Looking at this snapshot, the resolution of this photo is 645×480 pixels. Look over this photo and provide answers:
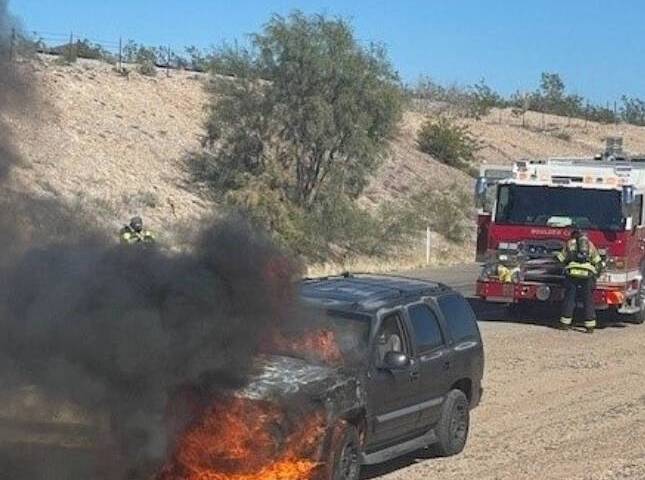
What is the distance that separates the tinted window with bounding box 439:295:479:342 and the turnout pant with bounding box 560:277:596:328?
983cm

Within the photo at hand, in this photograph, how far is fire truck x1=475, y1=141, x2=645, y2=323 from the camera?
74.1ft

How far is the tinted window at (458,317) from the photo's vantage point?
12.2 metres

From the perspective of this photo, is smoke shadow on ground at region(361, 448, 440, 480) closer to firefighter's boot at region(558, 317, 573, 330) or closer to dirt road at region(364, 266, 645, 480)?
dirt road at region(364, 266, 645, 480)

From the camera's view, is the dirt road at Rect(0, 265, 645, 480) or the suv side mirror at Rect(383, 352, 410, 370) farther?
the dirt road at Rect(0, 265, 645, 480)

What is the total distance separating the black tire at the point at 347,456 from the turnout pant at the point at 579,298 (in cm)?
1269

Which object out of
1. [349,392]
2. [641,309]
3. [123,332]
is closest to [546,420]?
[349,392]

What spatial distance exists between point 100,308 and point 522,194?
15.4 meters

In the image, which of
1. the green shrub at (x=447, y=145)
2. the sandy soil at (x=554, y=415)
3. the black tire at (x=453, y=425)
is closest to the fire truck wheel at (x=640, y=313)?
the sandy soil at (x=554, y=415)

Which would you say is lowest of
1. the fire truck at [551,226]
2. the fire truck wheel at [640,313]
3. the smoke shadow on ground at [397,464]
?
the smoke shadow on ground at [397,464]

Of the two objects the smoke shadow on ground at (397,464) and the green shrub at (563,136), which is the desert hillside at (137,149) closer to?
the smoke shadow on ground at (397,464)

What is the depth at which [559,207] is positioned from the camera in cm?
2292

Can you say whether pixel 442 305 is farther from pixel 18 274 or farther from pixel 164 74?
pixel 164 74

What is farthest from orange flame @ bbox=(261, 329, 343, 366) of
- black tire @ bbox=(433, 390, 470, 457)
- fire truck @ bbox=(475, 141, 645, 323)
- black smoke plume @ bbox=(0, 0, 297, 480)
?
fire truck @ bbox=(475, 141, 645, 323)

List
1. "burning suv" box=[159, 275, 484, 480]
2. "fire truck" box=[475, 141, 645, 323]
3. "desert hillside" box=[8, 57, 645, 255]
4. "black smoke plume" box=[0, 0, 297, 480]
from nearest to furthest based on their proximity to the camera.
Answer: "black smoke plume" box=[0, 0, 297, 480] → "burning suv" box=[159, 275, 484, 480] → "fire truck" box=[475, 141, 645, 323] → "desert hillside" box=[8, 57, 645, 255]
